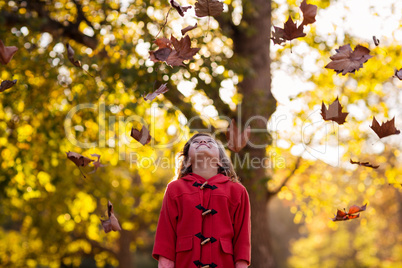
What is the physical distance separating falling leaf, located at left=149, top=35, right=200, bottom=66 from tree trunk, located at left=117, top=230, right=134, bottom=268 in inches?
364

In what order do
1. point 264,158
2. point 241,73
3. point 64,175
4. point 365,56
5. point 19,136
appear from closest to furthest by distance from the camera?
point 365,56 < point 241,73 < point 264,158 < point 19,136 < point 64,175

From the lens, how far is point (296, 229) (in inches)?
1124

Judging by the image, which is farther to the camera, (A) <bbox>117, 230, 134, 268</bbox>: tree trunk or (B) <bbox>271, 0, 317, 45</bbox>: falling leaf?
(A) <bbox>117, 230, 134, 268</bbox>: tree trunk

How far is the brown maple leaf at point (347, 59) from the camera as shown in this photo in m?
2.76

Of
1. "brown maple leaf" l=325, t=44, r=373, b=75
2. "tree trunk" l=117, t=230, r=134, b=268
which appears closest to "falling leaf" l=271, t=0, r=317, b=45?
"brown maple leaf" l=325, t=44, r=373, b=75

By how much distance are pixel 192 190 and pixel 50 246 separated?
7725mm

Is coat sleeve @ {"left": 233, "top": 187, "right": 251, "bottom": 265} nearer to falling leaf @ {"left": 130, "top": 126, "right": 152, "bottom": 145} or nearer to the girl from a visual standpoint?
the girl

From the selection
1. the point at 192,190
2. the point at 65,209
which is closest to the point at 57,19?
the point at 65,209

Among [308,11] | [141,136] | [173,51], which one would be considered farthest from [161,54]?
[308,11]

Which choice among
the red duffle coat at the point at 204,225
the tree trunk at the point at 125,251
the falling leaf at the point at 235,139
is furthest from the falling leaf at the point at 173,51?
the tree trunk at the point at 125,251

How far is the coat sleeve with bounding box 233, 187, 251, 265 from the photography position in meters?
2.65

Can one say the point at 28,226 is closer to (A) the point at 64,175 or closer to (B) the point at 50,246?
(B) the point at 50,246

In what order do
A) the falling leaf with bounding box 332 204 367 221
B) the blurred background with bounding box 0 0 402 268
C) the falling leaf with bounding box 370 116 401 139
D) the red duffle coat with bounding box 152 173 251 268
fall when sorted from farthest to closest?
the blurred background with bounding box 0 0 402 268, the falling leaf with bounding box 332 204 367 221, the falling leaf with bounding box 370 116 401 139, the red duffle coat with bounding box 152 173 251 268

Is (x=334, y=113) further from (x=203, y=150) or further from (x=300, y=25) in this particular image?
(x=203, y=150)
